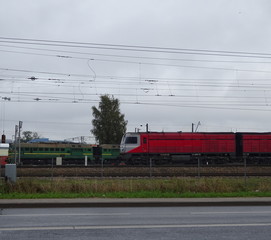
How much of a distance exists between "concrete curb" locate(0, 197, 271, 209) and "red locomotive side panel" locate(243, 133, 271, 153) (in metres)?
30.9

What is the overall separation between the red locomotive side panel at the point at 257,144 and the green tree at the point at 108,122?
3461 cm

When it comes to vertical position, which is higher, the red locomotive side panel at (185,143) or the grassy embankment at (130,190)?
the red locomotive side panel at (185,143)

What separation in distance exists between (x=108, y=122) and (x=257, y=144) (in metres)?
36.7

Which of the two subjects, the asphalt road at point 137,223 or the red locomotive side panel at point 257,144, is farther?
the red locomotive side panel at point 257,144

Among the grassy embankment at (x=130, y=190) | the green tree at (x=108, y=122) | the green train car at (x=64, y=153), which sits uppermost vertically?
the green tree at (x=108, y=122)

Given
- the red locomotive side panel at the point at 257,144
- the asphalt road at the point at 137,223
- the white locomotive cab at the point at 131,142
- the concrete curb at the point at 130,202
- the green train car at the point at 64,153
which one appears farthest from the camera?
the green train car at the point at 64,153

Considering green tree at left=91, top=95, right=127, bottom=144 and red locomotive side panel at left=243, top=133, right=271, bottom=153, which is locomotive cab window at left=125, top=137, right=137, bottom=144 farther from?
green tree at left=91, top=95, right=127, bottom=144

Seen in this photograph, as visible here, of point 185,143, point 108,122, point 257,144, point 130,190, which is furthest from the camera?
point 108,122

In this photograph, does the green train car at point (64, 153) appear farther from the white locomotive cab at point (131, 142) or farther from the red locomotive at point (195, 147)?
the red locomotive at point (195, 147)

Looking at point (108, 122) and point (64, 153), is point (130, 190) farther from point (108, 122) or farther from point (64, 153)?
point (108, 122)

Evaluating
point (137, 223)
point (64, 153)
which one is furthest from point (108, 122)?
point (137, 223)

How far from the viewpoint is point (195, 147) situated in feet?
145

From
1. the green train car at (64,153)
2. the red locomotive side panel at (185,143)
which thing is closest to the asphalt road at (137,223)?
the red locomotive side panel at (185,143)

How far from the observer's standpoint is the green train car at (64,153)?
49.9m
